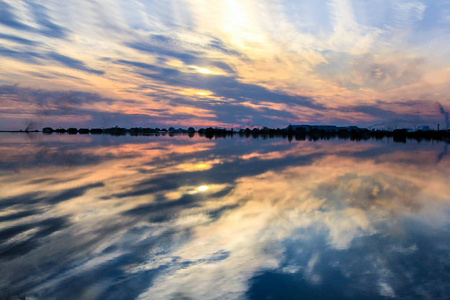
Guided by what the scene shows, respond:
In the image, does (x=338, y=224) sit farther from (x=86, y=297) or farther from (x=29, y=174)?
(x=29, y=174)

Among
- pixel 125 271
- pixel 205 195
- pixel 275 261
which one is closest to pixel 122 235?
pixel 125 271

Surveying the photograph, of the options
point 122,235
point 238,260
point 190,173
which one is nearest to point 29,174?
point 190,173

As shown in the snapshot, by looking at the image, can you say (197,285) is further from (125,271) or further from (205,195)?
(205,195)

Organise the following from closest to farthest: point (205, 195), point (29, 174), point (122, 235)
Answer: point (122, 235) → point (205, 195) → point (29, 174)

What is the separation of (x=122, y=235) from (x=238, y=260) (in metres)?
4.38

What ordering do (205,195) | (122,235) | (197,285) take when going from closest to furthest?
(197,285) → (122,235) → (205,195)

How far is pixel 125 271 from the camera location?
7004 mm

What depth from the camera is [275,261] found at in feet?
25.2

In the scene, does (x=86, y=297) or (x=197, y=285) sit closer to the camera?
(x=86, y=297)

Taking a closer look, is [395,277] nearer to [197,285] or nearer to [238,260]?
[238,260]

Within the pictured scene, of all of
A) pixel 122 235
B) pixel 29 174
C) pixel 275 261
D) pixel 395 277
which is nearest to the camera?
pixel 395 277

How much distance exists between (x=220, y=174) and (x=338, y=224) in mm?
13161

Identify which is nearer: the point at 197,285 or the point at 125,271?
the point at 197,285

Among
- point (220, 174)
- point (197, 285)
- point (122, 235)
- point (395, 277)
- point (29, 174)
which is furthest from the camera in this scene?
point (220, 174)
